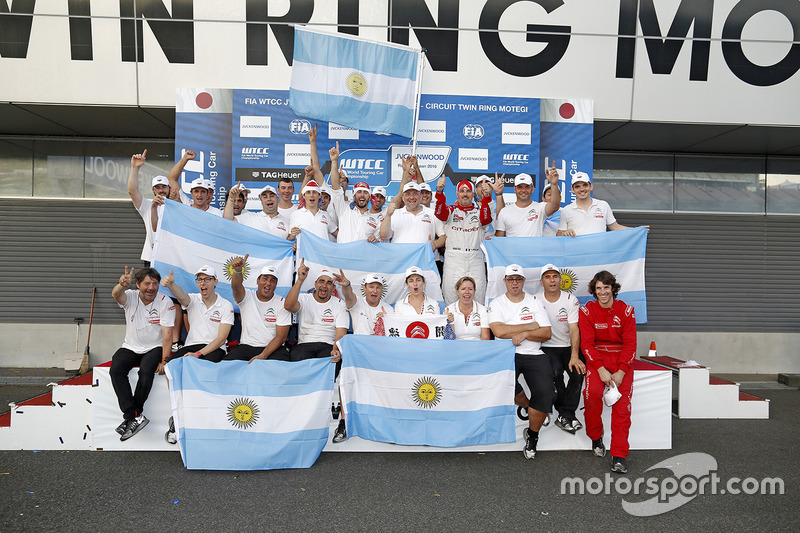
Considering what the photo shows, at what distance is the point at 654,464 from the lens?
16.2ft

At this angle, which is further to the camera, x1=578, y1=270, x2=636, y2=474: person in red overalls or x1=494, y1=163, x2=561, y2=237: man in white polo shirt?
x1=494, y1=163, x2=561, y2=237: man in white polo shirt

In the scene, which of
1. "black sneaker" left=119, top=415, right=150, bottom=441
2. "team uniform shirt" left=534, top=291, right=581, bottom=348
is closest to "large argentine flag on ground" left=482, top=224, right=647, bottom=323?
"team uniform shirt" left=534, top=291, right=581, bottom=348

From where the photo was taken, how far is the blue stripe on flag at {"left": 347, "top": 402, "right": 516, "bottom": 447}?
4984 mm

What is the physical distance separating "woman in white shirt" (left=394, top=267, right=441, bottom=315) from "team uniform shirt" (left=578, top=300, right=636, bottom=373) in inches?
61.3

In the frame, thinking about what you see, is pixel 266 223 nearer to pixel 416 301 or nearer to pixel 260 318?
pixel 260 318

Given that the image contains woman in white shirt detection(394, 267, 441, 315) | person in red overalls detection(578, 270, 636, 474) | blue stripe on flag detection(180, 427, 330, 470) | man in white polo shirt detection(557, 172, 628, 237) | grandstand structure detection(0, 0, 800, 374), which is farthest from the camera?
grandstand structure detection(0, 0, 800, 374)

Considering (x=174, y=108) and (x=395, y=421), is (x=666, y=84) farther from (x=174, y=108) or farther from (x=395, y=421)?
(x=174, y=108)

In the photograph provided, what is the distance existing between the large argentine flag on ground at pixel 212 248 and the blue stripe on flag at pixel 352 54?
2.98m

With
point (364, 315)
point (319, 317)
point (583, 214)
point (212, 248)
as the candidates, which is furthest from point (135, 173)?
point (583, 214)

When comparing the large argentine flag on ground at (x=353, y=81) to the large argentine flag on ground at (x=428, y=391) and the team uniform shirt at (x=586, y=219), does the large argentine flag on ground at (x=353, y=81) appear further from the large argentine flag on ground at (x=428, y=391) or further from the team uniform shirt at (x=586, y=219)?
the large argentine flag on ground at (x=428, y=391)

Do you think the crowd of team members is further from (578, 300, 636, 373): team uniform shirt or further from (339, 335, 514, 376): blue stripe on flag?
(339, 335, 514, 376): blue stripe on flag

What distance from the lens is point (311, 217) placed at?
21.2 ft

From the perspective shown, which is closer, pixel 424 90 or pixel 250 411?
pixel 250 411

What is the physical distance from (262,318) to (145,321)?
1223 millimetres
